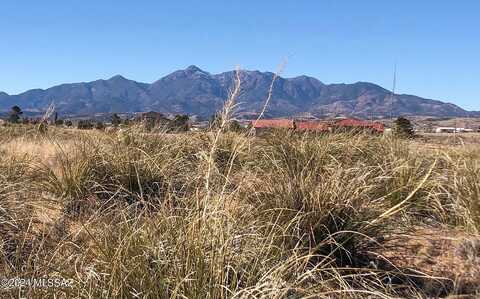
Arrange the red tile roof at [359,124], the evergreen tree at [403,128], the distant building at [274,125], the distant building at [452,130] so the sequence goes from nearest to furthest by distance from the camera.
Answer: the distant building at [452,130]
the distant building at [274,125]
the evergreen tree at [403,128]
the red tile roof at [359,124]

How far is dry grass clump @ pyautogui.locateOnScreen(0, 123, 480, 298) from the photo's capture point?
2561mm

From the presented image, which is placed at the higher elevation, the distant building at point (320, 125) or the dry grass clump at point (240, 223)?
the distant building at point (320, 125)

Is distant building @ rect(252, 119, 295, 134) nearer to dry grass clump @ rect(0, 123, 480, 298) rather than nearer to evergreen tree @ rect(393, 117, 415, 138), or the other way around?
dry grass clump @ rect(0, 123, 480, 298)

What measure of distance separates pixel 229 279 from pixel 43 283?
0.81 m

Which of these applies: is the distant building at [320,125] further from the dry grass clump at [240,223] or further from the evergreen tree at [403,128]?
the dry grass clump at [240,223]

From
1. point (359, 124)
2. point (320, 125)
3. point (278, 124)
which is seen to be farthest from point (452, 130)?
point (278, 124)

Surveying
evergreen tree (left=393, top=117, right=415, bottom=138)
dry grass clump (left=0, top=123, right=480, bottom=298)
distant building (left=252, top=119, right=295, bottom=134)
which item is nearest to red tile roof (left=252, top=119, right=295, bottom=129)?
distant building (left=252, top=119, right=295, bottom=134)

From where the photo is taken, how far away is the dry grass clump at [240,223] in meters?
2.56

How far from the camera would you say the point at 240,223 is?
3387 mm

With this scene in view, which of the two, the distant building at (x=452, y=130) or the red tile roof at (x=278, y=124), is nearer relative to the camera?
the distant building at (x=452, y=130)

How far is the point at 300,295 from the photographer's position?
260 cm

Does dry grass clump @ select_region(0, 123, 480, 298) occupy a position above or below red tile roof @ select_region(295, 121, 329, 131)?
below

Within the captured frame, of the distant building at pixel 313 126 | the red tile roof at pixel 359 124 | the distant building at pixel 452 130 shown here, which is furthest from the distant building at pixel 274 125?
the distant building at pixel 452 130

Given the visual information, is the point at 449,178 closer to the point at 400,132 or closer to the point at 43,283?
the point at 400,132
